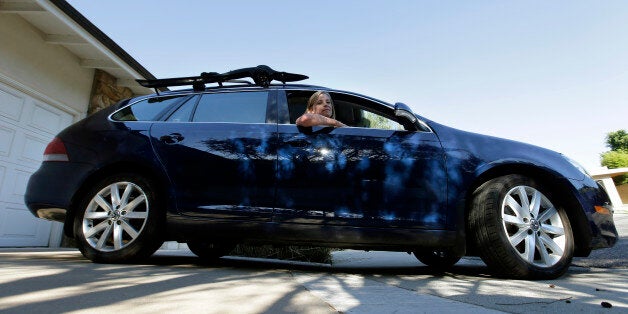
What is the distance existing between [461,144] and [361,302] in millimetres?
1799

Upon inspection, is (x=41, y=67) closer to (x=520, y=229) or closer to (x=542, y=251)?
(x=520, y=229)

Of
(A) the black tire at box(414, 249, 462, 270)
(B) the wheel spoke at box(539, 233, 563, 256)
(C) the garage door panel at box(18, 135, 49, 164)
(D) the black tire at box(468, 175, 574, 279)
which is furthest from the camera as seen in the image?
(C) the garage door panel at box(18, 135, 49, 164)

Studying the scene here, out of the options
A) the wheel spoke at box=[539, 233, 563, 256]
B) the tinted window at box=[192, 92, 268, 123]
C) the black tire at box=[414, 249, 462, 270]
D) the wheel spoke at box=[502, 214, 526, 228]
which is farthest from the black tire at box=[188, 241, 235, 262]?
the wheel spoke at box=[539, 233, 563, 256]

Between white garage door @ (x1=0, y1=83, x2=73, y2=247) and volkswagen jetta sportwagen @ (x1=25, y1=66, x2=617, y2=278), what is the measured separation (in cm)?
282

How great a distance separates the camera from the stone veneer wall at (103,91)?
7.14 m

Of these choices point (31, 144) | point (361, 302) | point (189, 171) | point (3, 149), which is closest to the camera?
point (361, 302)

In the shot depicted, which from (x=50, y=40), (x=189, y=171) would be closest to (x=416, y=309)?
(x=189, y=171)

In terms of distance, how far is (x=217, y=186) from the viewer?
3100 mm

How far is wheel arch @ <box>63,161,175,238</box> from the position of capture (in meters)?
3.20

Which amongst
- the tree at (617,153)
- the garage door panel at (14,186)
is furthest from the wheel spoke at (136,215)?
the tree at (617,153)

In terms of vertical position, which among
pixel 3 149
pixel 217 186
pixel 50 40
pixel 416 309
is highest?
pixel 50 40

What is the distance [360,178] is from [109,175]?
2120 millimetres

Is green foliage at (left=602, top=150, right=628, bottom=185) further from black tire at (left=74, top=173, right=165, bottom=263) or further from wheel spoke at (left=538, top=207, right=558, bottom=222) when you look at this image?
black tire at (left=74, top=173, right=165, bottom=263)

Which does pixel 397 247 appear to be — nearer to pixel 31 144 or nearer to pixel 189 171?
pixel 189 171
